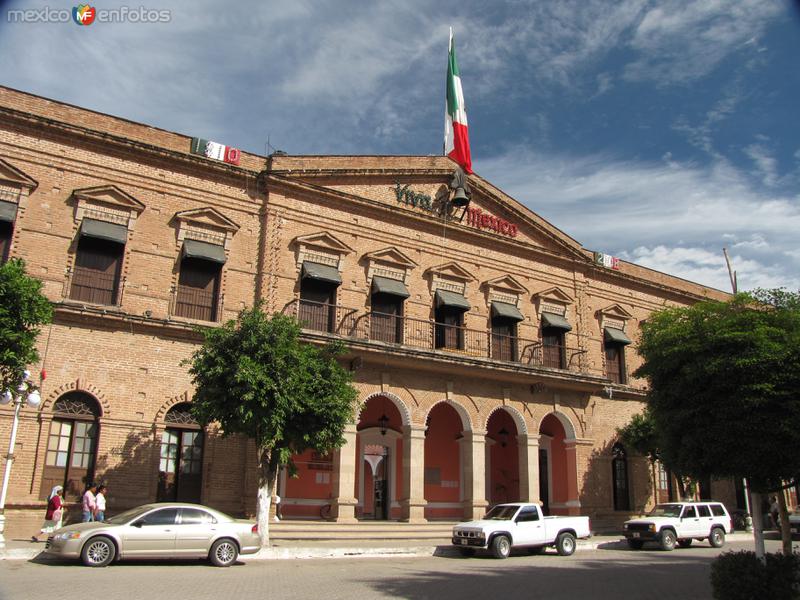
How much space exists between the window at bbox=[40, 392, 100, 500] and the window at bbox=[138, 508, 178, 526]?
→ 4423mm

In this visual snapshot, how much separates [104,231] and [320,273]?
6.25 meters

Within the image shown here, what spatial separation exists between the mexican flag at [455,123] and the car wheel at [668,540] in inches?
552

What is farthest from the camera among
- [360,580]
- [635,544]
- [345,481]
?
[635,544]

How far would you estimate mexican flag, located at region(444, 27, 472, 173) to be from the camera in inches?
1033

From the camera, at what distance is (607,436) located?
27.3 metres

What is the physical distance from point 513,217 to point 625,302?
6.97 metres

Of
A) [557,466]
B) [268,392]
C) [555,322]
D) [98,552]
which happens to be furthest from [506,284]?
[98,552]

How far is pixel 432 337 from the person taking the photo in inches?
936

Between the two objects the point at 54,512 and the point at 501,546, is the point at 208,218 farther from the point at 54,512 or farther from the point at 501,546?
the point at 501,546

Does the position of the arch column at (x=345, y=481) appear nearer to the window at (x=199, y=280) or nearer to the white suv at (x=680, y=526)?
the window at (x=199, y=280)

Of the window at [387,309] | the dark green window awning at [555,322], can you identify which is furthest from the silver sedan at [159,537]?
the dark green window awning at [555,322]

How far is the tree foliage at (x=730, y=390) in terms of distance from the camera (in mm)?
11211

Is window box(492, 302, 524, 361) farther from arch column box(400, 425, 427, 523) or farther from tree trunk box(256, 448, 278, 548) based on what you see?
tree trunk box(256, 448, 278, 548)

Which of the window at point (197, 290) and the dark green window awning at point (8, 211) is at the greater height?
the dark green window awning at point (8, 211)
